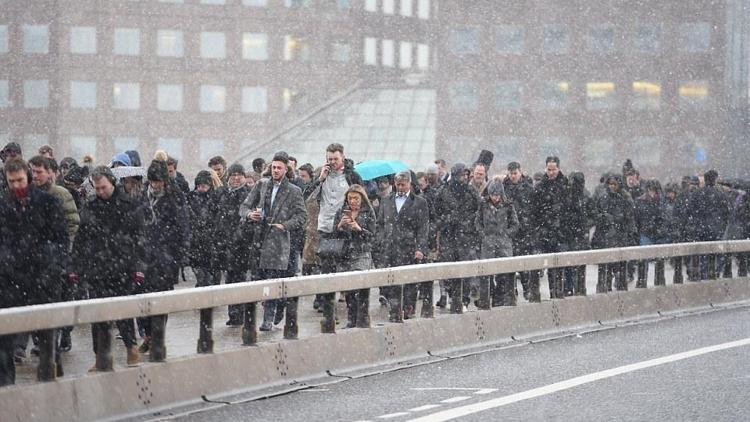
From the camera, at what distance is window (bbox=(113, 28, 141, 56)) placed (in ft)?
336

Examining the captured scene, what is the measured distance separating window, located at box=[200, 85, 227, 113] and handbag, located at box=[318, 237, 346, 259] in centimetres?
8838

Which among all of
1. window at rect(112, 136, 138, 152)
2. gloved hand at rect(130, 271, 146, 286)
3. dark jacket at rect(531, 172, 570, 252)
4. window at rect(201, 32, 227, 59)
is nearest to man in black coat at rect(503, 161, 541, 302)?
dark jacket at rect(531, 172, 570, 252)

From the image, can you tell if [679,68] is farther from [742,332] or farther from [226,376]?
[226,376]

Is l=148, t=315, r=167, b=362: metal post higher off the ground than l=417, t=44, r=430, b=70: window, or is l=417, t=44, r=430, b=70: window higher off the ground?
l=417, t=44, r=430, b=70: window

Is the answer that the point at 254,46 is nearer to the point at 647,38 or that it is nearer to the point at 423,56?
the point at 423,56

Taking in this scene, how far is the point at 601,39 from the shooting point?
301 ft

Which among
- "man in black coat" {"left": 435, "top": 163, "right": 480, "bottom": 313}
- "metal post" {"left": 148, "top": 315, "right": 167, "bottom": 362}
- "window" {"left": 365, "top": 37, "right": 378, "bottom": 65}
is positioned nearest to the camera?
"metal post" {"left": 148, "top": 315, "right": 167, "bottom": 362}

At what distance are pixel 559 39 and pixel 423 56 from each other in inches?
949

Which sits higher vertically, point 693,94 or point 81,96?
point 81,96

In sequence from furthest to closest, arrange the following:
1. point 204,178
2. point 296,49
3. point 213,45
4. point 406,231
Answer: point 296,49 < point 213,45 < point 204,178 < point 406,231

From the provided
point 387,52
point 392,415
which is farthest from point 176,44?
point 392,415

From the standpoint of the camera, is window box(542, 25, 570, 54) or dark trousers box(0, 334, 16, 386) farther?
window box(542, 25, 570, 54)

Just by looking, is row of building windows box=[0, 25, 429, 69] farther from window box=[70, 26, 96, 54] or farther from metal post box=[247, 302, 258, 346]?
metal post box=[247, 302, 258, 346]

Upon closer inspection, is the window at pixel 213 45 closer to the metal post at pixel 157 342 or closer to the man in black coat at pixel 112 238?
the man in black coat at pixel 112 238
